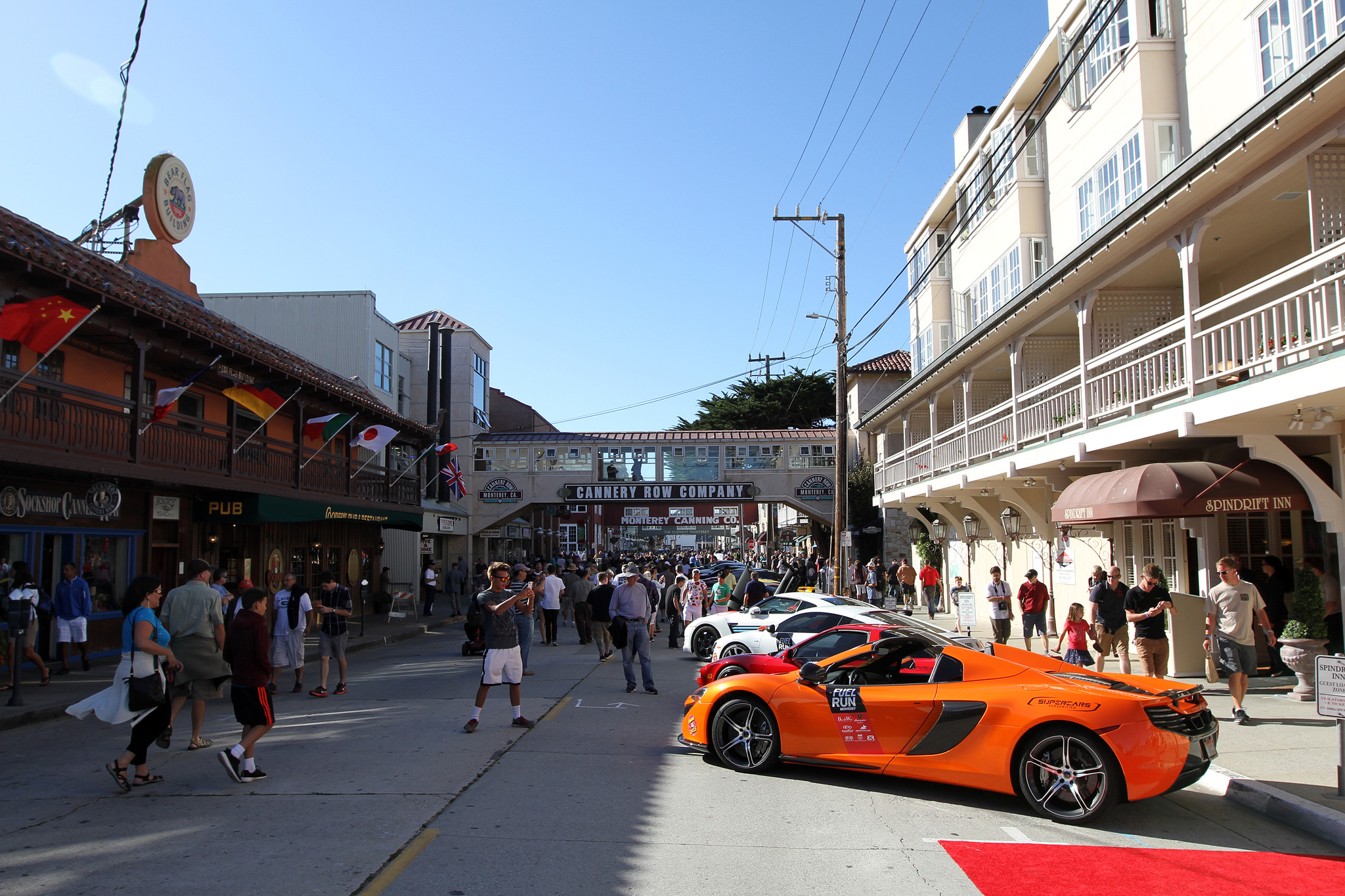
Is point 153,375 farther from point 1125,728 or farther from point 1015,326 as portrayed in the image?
point 1125,728

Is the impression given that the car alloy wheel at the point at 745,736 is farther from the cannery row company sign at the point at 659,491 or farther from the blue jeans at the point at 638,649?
the cannery row company sign at the point at 659,491

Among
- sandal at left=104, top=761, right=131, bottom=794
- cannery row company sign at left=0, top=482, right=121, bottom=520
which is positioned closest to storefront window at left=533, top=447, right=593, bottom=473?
cannery row company sign at left=0, top=482, right=121, bottom=520

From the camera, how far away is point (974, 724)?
276 inches

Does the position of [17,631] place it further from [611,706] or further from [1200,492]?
[1200,492]

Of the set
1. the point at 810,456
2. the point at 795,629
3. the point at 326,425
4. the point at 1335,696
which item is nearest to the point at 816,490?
the point at 810,456

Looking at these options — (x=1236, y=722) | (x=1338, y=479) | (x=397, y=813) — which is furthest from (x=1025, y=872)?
(x=1338, y=479)

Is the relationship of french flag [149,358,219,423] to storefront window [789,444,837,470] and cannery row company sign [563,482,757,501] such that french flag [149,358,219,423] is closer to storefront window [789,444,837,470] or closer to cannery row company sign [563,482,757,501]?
cannery row company sign [563,482,757,501]

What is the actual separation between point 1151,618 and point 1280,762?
3.30 metres

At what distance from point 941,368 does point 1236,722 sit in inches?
545

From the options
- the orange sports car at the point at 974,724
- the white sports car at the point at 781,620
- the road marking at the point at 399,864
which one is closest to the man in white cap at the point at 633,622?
the white sports car at the point at 781,620

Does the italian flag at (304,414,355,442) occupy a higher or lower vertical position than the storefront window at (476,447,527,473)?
lower

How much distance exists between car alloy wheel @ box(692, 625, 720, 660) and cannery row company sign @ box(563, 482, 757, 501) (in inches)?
1017

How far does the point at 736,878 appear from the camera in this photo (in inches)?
209

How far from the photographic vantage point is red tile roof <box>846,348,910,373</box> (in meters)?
41.6
